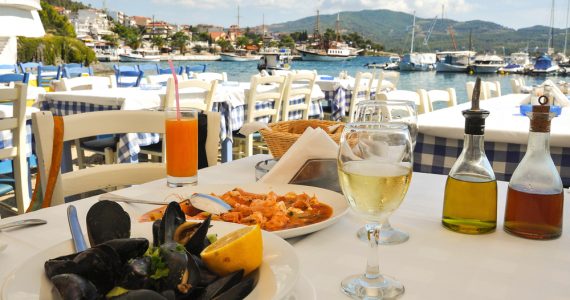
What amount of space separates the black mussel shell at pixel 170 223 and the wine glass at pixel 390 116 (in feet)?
0.68

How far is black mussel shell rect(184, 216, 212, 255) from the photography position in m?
Answer: 0.51

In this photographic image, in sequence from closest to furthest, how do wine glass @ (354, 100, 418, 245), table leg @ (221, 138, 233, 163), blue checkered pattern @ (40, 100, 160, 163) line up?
1. wine glass @ (354, 100, 418, 245)
2. blue checkered pattern @ (40, 100, 160, 163)
3. table leg @ (221, 138, 233, 163)

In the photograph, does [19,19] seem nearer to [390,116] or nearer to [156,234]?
[390,116]

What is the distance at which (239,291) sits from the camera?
1.43 feet

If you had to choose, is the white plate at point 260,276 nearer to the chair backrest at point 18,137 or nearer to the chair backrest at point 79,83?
the chair backrest at point 18,137

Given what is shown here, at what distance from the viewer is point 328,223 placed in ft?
2.40

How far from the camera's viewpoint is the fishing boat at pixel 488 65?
32781 millimetres

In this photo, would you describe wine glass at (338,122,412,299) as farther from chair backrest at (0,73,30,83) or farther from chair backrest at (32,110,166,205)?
chair backrest at (0,73,30,83)

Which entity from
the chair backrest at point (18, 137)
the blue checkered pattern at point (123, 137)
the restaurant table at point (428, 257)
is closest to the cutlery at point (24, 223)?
the restaurant table at point (428, 257)

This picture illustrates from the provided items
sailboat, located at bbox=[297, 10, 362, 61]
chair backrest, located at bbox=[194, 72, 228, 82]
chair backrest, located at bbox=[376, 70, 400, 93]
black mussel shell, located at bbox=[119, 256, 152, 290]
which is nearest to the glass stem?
black mussel shell, located at bbox=[119, 256, 152, 290]

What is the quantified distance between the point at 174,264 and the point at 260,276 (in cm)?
9

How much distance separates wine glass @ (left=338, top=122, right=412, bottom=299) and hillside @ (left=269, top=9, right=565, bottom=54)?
3988 cm

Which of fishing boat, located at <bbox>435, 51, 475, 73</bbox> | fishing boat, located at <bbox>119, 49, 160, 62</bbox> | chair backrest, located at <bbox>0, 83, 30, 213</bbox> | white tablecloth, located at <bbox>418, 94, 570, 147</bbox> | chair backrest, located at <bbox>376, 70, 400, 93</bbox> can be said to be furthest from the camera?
fishing boat, located at <bbox>435, 51, 475, 73</bbox>

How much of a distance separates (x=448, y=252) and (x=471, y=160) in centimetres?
16
